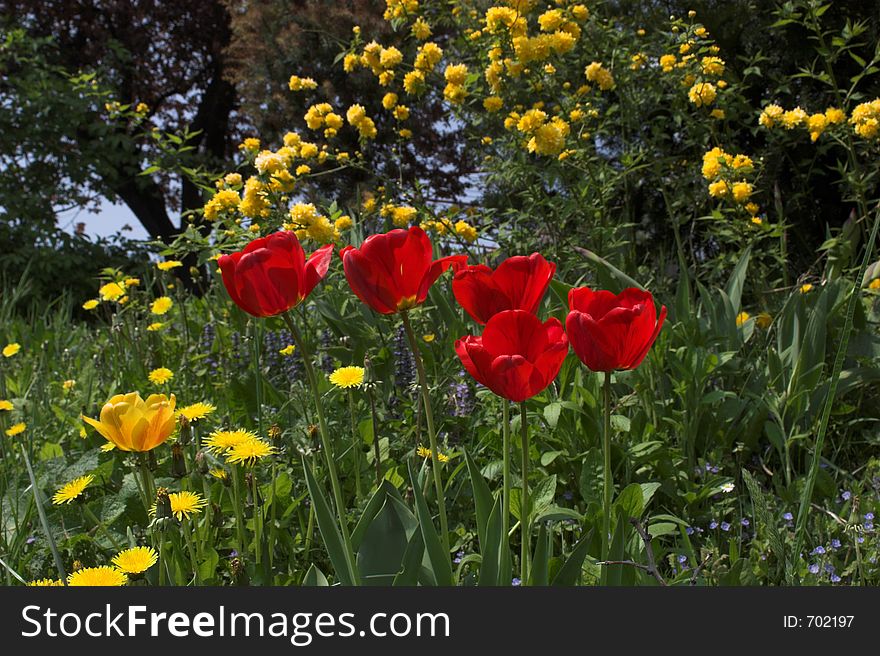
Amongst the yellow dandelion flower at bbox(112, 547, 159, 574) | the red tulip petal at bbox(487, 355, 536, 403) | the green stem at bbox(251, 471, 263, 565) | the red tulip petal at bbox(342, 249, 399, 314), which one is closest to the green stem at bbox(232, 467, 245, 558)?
the green stem at bbox(251, 471, 263, 565)

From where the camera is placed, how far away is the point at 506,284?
95 centimetres

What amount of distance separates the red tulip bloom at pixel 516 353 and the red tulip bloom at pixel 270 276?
0.75 feet

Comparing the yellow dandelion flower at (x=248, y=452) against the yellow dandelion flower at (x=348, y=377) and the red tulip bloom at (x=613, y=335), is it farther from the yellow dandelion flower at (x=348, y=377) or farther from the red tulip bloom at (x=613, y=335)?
the red tulip bloom at (x=613, y=335)

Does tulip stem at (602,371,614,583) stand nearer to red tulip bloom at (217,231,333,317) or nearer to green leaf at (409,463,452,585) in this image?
green leaf at (409,463,452,585)

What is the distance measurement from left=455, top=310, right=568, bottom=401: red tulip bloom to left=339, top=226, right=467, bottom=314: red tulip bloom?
117 millimetres

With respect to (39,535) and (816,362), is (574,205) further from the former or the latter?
(39,535)

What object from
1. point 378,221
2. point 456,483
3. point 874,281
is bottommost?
point 456,483

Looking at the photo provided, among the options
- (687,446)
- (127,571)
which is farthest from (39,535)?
(687,446)

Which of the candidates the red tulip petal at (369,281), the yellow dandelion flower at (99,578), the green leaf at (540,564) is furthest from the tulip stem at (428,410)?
the yellow dandelion flower at (99,578)

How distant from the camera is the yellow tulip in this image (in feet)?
3.23

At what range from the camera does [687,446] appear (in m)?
1.97

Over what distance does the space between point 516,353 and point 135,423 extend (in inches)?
20.3

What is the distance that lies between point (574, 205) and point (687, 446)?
121 centimetres

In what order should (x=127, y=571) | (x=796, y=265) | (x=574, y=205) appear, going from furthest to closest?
(x=796, y=265), (x=574, y=205), (x=127, y=571)
